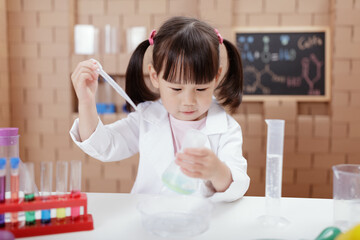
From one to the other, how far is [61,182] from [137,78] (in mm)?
604

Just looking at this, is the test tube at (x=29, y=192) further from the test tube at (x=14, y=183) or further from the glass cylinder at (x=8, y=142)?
the glass cylinder at (x=8, y=142)

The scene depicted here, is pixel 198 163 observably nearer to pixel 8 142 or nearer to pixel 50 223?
pixel 50 223

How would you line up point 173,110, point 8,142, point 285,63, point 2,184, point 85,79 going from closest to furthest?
point 2,184
point 8,142
point 85,79
point 173,110
point 285,63

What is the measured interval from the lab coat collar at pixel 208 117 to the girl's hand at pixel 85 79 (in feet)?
0.85

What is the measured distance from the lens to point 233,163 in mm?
1080

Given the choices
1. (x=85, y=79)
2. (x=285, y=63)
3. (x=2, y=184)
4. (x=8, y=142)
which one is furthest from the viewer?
(x=285, y=63)

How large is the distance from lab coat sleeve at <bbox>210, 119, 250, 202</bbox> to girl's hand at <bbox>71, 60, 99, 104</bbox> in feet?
1.43

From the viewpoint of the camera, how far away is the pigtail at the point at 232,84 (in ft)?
4.30

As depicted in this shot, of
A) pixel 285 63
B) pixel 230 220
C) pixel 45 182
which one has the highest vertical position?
pixel 285 63

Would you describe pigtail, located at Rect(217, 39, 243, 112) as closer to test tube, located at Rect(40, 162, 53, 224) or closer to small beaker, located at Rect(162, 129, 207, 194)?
small beaker, located at Rect(162, 129, 207, 194)

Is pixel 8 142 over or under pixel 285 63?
under

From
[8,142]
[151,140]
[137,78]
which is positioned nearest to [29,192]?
[8,142]

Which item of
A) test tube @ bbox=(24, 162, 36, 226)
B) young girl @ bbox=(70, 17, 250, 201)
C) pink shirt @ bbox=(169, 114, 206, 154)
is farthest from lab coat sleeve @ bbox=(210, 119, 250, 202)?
test tube @ bbox=(24, 162, 36, 226)

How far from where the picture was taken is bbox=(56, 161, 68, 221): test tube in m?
0.78
